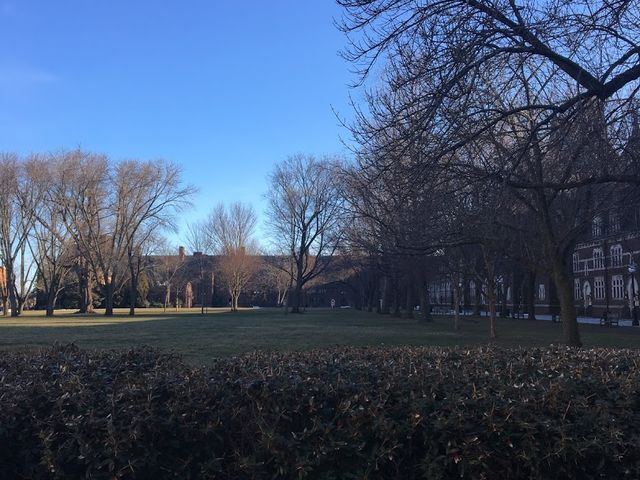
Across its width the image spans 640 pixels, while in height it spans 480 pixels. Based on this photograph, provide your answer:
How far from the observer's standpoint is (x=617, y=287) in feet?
181

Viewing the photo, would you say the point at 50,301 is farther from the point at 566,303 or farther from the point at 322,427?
the point at 322,427

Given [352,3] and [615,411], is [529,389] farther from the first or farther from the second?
[352,3]

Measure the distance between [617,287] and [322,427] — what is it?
2305 inches

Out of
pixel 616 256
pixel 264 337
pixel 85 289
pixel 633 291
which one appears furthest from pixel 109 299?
pixel 616 256

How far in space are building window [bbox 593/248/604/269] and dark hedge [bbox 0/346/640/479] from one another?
5895 centimetres

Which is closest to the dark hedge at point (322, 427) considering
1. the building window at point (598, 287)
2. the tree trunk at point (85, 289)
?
the building window at point (598, 287)

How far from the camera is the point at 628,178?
38.5ft

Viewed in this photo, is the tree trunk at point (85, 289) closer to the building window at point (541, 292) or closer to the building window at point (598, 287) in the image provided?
the building window at point (541, 292)

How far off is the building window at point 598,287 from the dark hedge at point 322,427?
197ft

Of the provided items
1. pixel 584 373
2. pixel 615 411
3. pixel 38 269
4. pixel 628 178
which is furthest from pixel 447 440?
pixel 38 269

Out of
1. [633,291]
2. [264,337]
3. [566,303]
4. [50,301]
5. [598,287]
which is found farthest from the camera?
[50,301]

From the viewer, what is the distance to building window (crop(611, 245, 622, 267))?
54156 mm

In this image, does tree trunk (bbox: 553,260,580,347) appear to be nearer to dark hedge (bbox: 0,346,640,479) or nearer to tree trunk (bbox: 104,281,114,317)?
dark hedge (bbox: 0,346,640,479)

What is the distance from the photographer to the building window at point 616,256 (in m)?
54.2
